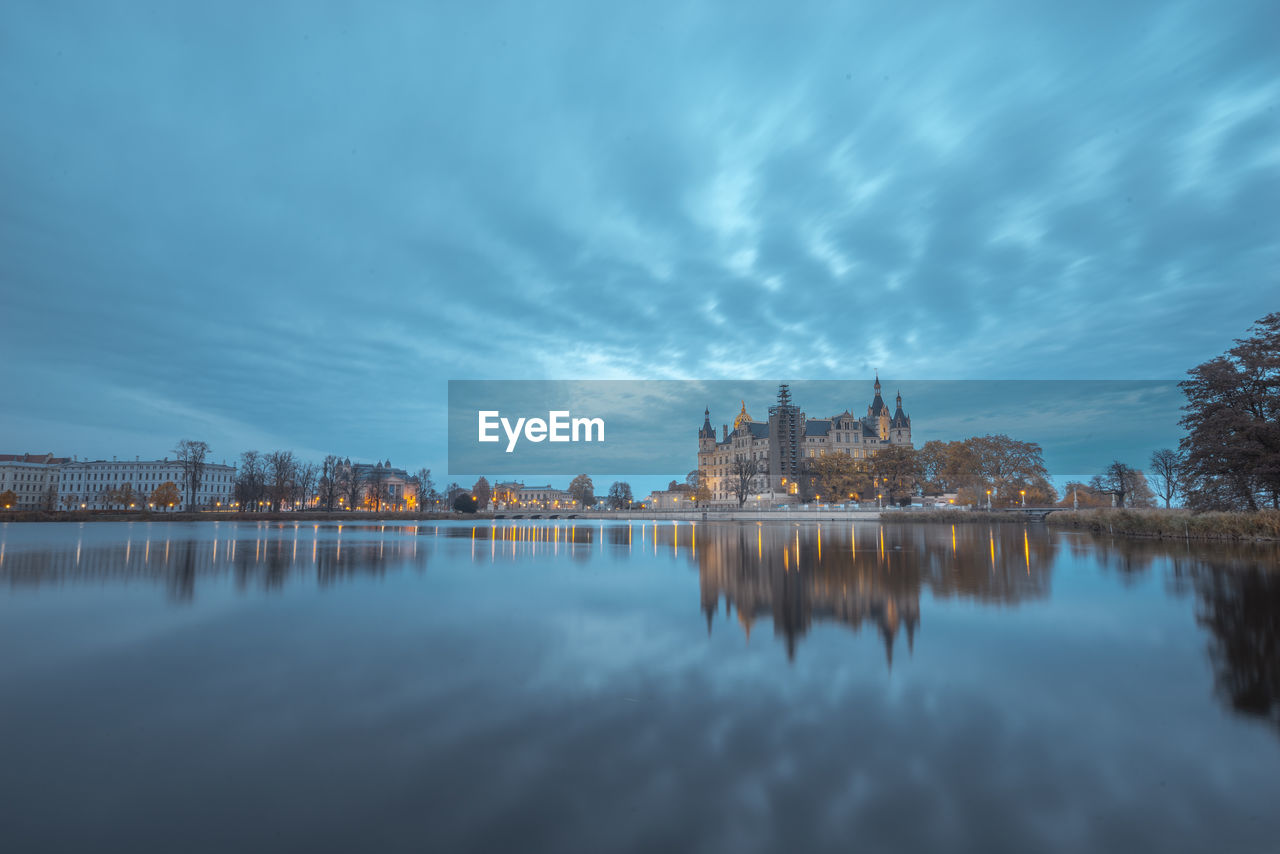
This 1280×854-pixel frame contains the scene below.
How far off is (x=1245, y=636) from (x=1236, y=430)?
27.5m

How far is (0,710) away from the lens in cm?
649

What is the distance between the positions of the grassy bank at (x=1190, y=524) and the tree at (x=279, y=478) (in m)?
91.4

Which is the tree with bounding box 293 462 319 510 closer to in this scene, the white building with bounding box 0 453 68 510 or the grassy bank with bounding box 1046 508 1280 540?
the white building with bounding box 0 453 68 510

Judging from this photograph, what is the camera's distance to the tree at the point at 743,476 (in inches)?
4434

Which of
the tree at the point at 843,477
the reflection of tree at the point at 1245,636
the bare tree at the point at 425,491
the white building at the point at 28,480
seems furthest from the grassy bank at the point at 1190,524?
the white building at the point at 28,480

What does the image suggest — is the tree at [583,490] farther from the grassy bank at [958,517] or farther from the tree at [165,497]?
the grassy bank at [958,517]

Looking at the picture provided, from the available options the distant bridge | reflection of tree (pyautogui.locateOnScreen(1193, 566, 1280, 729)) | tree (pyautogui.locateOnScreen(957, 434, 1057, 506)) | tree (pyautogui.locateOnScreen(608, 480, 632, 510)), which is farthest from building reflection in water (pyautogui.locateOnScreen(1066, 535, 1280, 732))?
tree (pyautogui.locateOnScreen(608, 480, 632, 510))

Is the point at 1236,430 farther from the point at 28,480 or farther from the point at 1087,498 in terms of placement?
the point at 28,480

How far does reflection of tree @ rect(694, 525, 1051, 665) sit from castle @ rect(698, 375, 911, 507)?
88.5 metres

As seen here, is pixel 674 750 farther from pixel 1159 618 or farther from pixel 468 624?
pixel 1159 618

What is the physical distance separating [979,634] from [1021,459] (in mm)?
84398

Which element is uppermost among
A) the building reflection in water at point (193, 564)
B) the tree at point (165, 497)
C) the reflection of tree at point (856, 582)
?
the tree at point (165, 497)

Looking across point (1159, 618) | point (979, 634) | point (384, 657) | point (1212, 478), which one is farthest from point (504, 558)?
point (1212, 478)

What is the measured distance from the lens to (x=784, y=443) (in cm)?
12538
